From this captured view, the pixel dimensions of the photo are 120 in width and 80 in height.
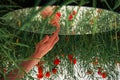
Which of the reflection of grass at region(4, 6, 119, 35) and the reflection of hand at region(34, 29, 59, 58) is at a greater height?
the reflection of grass at region(4, 6, 119, 35)

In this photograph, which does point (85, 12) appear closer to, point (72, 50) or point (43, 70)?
point (72, 50)

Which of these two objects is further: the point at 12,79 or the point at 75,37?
the point at 75,37

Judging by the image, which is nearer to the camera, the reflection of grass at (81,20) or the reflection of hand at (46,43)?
the reflection of grass at (81,20)

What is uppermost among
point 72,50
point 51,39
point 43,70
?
point 51,39

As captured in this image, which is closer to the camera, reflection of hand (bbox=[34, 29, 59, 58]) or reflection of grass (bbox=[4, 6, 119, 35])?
reflection of grass (bbox=[4, 6, 119, 35])

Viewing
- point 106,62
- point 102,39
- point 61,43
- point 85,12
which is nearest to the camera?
point 85,12

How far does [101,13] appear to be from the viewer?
48cm

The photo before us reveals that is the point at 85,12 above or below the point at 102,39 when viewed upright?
above

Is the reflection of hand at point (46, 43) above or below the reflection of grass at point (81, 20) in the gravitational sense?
below

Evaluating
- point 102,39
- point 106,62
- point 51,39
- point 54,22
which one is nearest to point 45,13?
point 54,22

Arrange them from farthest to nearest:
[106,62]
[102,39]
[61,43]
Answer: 1. [106,62]
2. [61,43]
3. [102,39]

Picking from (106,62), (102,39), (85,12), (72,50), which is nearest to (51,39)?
(85,12)

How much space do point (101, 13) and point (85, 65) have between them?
A: 662mm

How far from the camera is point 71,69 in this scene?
112cm
